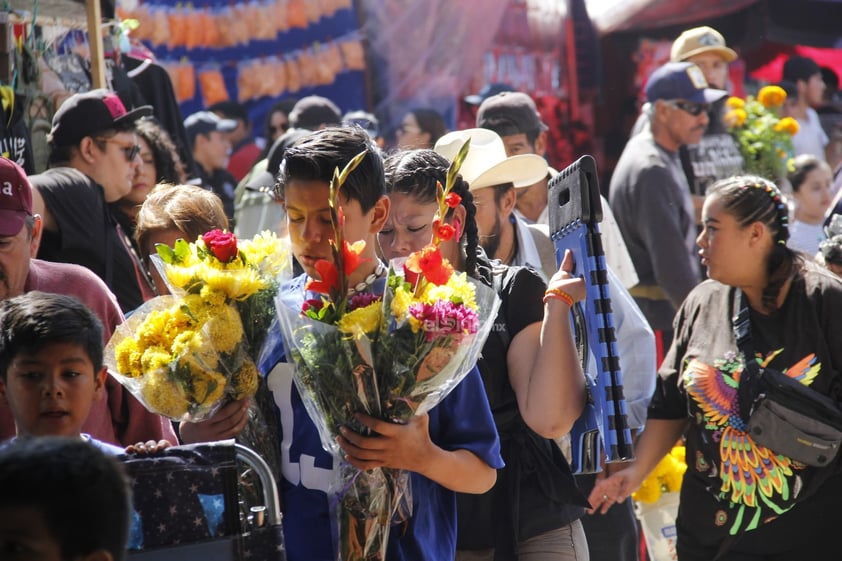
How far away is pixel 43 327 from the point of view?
2.97m

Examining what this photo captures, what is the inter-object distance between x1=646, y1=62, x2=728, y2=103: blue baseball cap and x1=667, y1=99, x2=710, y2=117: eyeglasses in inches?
0.9

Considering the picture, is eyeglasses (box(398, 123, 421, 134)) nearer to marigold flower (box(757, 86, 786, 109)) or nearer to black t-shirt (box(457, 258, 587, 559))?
marigold flower (box(757, 86, 786, 109))

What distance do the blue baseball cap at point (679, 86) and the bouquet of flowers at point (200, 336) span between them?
5.19 m

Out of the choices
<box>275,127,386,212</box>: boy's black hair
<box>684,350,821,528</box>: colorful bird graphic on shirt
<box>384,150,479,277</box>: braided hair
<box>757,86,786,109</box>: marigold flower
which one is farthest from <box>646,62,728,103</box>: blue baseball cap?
<box>275,127,386,212</box>: boy's black hair

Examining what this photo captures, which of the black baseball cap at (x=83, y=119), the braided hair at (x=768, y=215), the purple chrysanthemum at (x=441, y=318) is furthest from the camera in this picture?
the black baseball cap at (x=83, y=119)

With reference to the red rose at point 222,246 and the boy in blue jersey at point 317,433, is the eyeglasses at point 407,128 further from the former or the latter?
the red rose at point 222,246

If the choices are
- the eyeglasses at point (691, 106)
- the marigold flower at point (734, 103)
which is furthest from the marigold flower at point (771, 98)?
the eyeglasses at point (691, 106)

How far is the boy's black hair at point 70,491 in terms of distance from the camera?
2.05 m

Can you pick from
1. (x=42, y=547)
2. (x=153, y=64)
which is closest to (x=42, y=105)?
(x=153, y=64)

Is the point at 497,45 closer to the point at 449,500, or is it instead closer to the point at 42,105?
the point at 42,105

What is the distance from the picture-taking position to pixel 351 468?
2723 millimetres

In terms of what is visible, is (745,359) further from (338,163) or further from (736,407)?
(338,163)

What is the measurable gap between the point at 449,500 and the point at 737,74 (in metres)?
9.65

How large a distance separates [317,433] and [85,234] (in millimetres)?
2363
